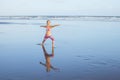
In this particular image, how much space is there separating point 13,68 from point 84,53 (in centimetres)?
428

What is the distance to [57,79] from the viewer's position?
8.15 meters

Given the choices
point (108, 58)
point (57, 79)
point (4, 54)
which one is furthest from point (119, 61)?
point (4, 54)

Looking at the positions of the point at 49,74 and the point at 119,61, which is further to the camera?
the point at 119,61

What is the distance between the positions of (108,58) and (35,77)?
4.16 metres

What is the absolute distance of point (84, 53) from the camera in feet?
42.2

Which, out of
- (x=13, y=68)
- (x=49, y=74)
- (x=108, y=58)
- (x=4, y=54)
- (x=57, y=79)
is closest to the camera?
(x=57, y=79)

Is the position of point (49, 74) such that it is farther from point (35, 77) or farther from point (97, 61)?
point (97, 61)

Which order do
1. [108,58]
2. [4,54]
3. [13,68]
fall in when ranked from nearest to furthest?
[13,68] < [108,58] < [4,54]

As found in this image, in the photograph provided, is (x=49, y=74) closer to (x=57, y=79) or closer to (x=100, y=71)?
(x=57, y=79)

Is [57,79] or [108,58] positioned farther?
[108,58]

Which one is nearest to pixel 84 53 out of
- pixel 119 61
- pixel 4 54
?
pixel 119 61

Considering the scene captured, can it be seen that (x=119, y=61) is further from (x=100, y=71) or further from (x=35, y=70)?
(x=35, y=70)

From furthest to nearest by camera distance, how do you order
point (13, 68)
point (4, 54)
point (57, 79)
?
point (4, 54) → point (13, 68) → point (57, 79)

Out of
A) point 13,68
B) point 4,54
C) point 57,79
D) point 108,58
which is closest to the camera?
point 57,79
